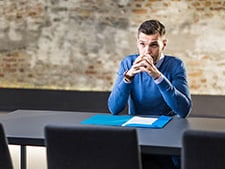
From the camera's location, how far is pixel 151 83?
10.7ft

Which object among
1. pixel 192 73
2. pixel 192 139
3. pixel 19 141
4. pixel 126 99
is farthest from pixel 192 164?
pixel 192 73

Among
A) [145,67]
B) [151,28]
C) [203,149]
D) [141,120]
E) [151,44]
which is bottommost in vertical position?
[141,120]

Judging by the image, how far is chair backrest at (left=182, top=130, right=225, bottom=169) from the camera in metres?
2.00

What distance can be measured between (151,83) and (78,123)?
23.7 inches

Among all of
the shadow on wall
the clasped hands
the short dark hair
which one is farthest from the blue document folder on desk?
the shadow on wall

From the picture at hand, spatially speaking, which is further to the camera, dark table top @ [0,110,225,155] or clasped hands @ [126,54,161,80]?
clasped hands @ [126,54,161,80]

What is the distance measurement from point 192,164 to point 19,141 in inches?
40.3

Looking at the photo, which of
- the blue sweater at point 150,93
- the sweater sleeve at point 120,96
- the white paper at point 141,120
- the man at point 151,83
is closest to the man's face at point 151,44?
the man at point 151,83

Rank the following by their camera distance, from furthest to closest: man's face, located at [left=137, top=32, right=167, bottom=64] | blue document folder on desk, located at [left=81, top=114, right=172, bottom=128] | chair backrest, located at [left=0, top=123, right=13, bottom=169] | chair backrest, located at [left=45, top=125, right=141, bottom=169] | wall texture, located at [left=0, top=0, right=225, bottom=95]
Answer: wall texture, located at [left=0, top=0, right=225, bottom=95] → man's face, located at [left=137, top=32, right=167, bottom=64] → blue document folder on desk, located at [left=81, top=114, right=172, bottom=128] → chair backrest, located at [left=0, top=123, right=13, bottom=169] → chair backrest, located at [left=45, top=125, right=141, bottom=169]

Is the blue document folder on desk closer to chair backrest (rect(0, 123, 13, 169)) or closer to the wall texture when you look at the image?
chair backrest (rect(0, 123, 13, 169))

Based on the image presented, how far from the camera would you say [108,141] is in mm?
2148

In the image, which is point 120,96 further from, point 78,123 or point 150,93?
point 78,123

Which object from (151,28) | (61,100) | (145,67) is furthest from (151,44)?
(61,100)

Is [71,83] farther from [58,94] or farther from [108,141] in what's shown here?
[108,141]
